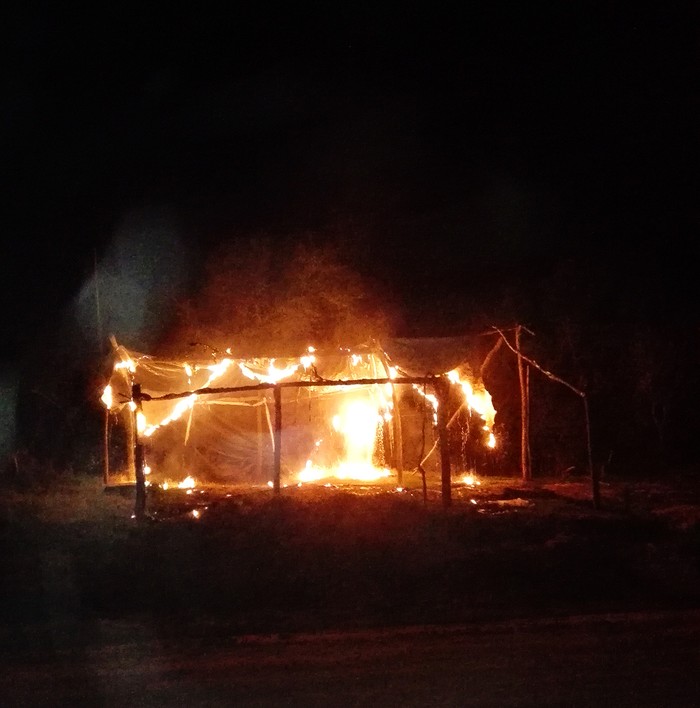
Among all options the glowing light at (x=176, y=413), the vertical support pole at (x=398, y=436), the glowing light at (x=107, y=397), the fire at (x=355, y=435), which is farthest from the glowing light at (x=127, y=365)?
the vertical support pole at (x=398, y=436)

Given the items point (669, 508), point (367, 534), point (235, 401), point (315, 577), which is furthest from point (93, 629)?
point (235, 401)

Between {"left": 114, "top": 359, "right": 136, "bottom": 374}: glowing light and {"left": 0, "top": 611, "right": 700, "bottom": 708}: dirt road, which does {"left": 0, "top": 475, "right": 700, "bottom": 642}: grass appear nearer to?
{"left": 0, "top": 611, "right": 700, "bottom": 708}: dirt road

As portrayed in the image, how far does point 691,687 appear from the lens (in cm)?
690

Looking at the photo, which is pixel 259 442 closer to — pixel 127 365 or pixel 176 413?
pixel 176 413

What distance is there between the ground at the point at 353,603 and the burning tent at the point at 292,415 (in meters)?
4.43

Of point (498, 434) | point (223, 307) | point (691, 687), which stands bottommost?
point (691, 687)

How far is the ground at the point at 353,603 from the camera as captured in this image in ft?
23.3

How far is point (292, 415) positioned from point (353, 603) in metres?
12.5

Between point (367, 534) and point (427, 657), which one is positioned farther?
point (367, 534)

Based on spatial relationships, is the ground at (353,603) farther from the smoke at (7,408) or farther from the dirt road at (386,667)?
the smoke at (7,408)

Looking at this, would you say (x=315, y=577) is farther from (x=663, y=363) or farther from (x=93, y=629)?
(x=663, y=363)

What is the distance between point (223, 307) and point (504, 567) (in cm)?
1468

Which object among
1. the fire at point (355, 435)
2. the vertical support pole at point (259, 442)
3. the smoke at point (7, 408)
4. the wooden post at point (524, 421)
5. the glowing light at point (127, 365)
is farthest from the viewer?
the smoke at point (7, 408)

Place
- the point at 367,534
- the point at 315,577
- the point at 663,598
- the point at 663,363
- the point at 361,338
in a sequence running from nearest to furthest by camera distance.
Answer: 1. the point at 663,598
2. the point at 315,577
3. the point at 367,534
4. the point at 361,338
5. the point at 663,363
